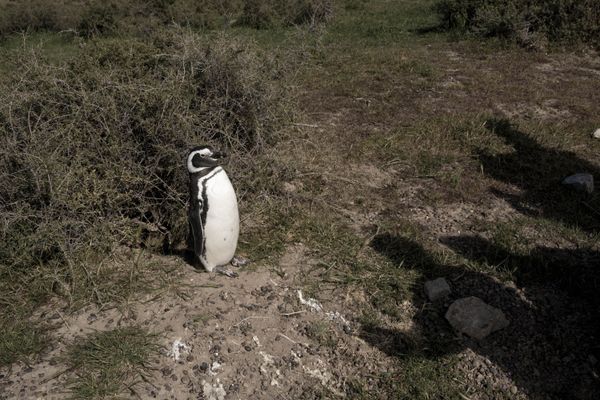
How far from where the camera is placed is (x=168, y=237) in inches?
163

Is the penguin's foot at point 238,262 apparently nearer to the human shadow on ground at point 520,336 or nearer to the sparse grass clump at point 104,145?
the sparse grass clump at point 104,145

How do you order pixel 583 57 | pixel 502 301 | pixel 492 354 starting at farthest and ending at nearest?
pixel 583 57, pixel 502 301, pixel 492 354

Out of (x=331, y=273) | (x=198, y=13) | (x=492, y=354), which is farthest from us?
(x=198, y=13)

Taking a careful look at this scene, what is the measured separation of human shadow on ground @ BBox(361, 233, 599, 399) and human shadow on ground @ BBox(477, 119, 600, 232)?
37.0 inches

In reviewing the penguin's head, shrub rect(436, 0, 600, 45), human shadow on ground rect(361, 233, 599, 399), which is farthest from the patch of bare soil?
shrub rect(436, 0, 600, 45)

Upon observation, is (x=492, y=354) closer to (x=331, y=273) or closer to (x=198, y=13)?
(x=331, y=273)

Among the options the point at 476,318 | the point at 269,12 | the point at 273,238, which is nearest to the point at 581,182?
the point at 476,318

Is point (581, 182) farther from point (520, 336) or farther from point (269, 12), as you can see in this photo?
point (269, 12)

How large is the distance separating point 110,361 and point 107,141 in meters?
1.90

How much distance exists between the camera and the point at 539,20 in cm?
973

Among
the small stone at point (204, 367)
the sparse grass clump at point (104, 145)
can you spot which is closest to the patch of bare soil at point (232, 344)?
the small stone at point (204, 367)

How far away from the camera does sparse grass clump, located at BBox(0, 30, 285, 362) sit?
3.58 meters

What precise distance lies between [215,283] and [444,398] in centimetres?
168

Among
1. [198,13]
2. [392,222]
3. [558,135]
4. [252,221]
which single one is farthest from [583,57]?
[198,13]
